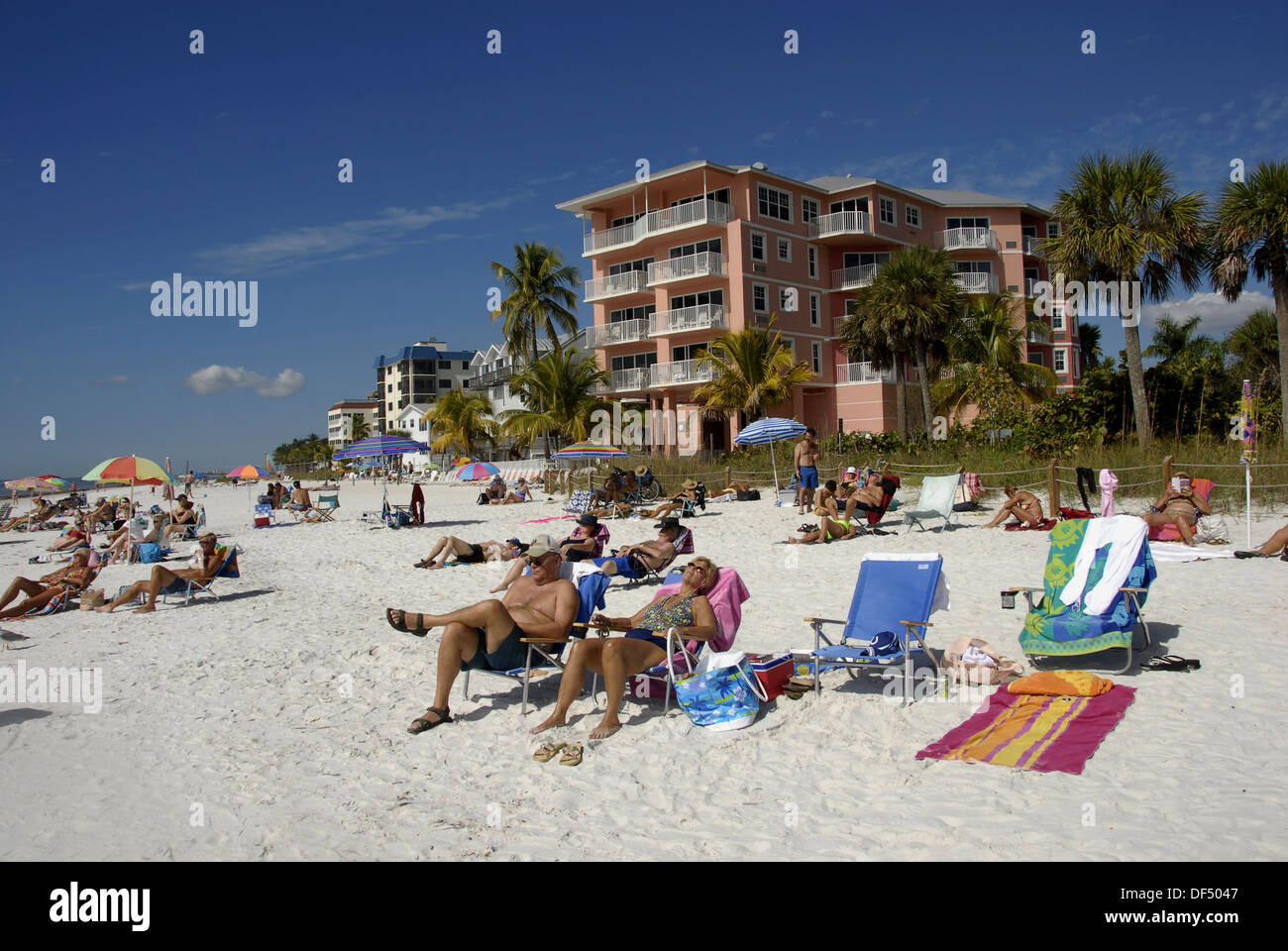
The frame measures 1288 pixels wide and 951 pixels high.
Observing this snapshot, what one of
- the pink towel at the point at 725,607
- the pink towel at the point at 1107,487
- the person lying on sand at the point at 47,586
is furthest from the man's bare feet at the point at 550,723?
the pink towel at the point at 1107,487

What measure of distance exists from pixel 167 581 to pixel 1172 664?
1012 centimetres

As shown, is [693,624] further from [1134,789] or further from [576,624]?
[1134,789]

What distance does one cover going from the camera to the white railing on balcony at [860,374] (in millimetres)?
35562

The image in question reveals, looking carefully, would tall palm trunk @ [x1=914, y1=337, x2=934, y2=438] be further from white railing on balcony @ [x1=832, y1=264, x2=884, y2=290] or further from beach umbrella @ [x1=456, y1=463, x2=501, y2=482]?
beach umbrella @ [x1=456, y1=463, x2=501, y2=482]

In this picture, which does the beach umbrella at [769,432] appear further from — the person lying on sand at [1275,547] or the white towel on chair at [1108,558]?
the white towel on chair at [1108,558]

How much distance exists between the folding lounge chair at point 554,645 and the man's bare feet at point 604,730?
1.91ft

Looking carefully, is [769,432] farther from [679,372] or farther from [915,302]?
[679,372]

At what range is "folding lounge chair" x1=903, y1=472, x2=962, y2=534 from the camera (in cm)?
1361

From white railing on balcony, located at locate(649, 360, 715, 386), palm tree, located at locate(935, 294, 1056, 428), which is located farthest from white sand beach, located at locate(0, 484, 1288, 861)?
white railing on balcony, located at locate(649, 360, 715, 386)

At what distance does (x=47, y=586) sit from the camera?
10.1 meters

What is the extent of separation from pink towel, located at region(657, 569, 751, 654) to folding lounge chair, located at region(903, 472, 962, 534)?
8460mm

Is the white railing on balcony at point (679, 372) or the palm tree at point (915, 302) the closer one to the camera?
the palm tree at point (915, 302)

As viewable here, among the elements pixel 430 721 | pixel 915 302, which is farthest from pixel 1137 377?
pixel 430 721
